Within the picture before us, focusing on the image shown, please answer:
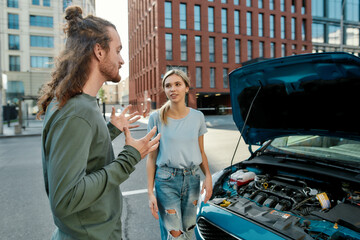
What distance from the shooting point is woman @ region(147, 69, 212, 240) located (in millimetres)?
2150

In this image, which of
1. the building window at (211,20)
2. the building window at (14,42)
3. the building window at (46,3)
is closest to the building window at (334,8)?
the building window at (211,20)

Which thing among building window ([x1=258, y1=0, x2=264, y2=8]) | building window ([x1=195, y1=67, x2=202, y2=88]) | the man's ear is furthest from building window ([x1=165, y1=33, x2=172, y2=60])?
the man's ear

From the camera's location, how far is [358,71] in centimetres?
194

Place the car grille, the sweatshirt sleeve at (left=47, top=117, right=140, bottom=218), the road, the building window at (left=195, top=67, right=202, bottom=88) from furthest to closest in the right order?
1. the building window at (left=195, top=67, right=202, bottom=88)
2. the road
3. the car grille
4. the sweatshirt sleeve at (left=47, top=117, right=140, bottom=218)

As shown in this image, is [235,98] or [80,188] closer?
[80,188]

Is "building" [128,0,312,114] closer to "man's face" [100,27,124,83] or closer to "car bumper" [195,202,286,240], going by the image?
"car bumper" [195,202,286,240]

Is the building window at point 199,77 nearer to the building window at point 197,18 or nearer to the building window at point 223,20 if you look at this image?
the building window at point 197,18

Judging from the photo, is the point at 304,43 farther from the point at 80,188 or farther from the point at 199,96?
the point at 80,188

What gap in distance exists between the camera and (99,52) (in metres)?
1.25

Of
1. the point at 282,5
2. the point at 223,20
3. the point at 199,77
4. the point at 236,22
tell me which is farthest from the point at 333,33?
the point at 199,77

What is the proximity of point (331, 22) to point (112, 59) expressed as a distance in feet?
159

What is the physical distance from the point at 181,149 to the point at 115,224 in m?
1.04

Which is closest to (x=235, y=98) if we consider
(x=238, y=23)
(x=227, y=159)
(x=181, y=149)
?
(x=181, y=149)

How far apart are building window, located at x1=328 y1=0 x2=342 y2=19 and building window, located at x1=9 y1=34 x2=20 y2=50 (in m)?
47.7
